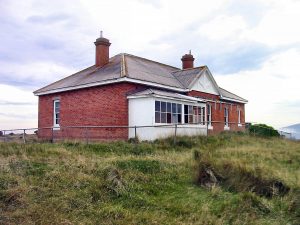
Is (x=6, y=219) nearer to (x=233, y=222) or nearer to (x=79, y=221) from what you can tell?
(x=79, y=221)

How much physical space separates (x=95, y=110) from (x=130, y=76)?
339 centimetres

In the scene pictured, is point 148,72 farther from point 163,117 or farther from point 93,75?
point 163,117

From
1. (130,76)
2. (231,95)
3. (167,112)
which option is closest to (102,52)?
(130,76)

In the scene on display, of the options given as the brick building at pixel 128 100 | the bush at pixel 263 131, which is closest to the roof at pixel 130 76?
the brick building at pixel 128 100

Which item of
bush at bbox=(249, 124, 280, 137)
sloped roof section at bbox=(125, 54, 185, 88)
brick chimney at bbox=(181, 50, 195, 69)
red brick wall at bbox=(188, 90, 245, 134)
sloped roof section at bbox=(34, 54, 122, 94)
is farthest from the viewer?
brick chimney at bbox=(181, 50, 195, 69)

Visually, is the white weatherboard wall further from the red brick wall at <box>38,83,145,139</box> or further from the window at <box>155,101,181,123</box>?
the red brick wall at <box>38,83,145,139</box>

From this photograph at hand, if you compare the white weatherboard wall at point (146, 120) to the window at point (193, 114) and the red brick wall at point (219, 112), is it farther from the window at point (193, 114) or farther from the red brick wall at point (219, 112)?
the red brick wall at point (219, 112)

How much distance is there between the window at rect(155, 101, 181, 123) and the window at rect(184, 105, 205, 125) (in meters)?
0.88

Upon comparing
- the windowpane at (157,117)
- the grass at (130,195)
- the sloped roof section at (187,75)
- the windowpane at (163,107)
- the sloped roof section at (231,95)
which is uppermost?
the sloped roof section at (187,75)

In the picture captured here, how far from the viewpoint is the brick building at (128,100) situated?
19859mm

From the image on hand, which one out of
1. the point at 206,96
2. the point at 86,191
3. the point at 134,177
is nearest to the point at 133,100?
the point at 206,96

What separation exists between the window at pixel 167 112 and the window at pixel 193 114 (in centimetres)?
88

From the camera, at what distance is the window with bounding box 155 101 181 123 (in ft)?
64.8

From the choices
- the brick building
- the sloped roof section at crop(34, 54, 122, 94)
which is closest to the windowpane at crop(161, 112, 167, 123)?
the brick building
